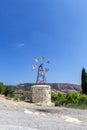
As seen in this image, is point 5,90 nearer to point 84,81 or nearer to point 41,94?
point 41,94

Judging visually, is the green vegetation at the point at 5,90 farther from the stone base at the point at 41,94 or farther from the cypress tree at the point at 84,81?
the cypress tree at the point at 84,81

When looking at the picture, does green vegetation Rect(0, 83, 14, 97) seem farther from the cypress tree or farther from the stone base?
the cypress tree

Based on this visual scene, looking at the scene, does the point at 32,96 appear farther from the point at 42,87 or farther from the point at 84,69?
the point at 84,69

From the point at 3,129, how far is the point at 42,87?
32.2 feet

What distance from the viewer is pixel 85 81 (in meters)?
27.4

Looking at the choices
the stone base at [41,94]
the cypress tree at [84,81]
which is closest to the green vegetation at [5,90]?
the stone base at [41,94]

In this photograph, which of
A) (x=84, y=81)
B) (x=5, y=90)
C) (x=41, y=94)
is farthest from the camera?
(x=84, y=81)

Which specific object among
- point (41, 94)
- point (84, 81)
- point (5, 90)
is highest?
point (84, 81)

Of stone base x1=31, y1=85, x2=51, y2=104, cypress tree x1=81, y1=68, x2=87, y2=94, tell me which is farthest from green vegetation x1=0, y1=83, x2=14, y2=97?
cypress tree x1=81, y1=68, x2=87, y2=94

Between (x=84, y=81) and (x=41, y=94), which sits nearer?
(x=41, y=94)

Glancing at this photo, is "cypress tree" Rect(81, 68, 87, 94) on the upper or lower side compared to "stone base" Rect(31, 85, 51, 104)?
upper

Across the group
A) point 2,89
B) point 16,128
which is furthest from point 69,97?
point 16,128

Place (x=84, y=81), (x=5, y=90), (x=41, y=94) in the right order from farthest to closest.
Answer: (x=84, y=81)
(x=5, y=90)
(x=41, y=94)

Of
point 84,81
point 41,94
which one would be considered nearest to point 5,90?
point 41,94
